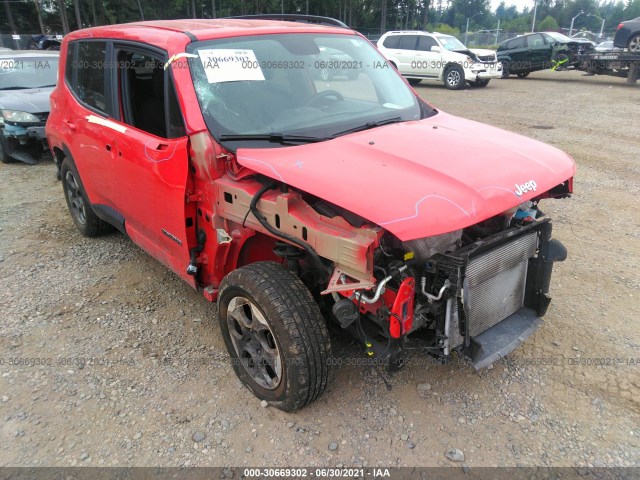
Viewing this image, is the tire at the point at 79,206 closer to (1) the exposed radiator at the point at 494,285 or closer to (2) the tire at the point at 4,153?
(1) the exposed radiator at the point at 494,285

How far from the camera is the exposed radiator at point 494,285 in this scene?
8.18ft

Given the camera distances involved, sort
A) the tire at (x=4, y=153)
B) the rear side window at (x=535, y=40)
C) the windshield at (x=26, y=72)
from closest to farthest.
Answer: the tire at (x=4, y=153) → the windshield at (x=26, y=72) → the rear side window at (x=535, y=40)

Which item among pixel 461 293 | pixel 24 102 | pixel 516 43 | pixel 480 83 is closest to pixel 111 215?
pixel 461 293

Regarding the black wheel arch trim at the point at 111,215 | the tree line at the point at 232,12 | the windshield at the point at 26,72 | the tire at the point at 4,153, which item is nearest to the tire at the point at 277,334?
the black wheel arch trim at the point at 111,215

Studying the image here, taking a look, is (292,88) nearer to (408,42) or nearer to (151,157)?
(151,157)

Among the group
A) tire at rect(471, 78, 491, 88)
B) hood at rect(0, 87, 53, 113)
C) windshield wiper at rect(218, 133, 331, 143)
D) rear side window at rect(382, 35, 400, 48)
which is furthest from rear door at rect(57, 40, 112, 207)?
tire at rect(471, 78, 491, 88)

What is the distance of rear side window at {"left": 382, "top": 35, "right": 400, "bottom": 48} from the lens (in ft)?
56.0

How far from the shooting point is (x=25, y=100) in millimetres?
7695

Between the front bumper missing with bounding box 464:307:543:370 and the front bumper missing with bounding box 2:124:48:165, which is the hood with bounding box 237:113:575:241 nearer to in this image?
the front bumper missing with bounding box 464:307:543:370

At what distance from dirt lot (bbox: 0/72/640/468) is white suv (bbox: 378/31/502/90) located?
12.8m

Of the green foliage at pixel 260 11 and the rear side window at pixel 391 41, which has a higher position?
the green foliage at pixel 260 11

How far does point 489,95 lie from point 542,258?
43.1 feet

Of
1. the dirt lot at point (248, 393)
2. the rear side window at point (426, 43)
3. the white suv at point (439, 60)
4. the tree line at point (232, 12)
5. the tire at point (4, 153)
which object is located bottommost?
the dirt lot at point (248, 393)

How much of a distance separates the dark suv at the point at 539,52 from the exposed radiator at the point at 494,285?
16.9m
